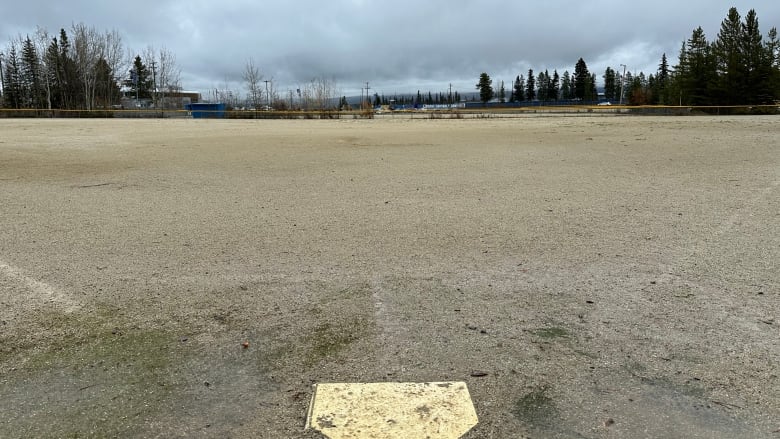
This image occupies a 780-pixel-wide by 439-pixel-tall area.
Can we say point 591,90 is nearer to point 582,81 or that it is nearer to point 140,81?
point 582,81

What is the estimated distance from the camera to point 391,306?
14.2 ft

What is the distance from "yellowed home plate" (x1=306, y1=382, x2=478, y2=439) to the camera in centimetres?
270

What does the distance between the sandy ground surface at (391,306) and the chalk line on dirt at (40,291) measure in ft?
0.08

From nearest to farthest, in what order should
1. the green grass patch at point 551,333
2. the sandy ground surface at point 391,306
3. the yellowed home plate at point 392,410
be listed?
the yellowed home plate at point 392,410, the sandy ground surface at point 391,306, the green grass patch at point 551,333

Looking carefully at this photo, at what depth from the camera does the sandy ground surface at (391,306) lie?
2900 mm

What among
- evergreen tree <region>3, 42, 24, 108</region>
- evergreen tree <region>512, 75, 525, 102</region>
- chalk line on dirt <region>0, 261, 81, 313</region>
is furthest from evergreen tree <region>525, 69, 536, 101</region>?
chalk line on dirt <region>0, 261, 81, 313</region>

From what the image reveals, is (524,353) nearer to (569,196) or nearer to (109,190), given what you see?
(569,196)

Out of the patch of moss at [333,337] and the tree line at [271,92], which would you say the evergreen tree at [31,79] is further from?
the patch of moss at [333,337]

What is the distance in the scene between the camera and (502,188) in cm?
988

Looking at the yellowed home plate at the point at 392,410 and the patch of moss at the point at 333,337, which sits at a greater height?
the patch of moss at the point at 333,337

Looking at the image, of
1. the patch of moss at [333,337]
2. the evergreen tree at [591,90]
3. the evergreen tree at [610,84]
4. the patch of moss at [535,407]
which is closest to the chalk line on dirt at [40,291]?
the patch of moss at [333,337]

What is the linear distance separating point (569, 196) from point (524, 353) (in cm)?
604

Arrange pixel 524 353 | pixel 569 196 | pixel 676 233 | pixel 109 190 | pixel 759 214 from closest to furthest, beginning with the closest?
pixel 524 353, pixel 676 233, pixel 759 214, pixel 569 196, pixel 109 190

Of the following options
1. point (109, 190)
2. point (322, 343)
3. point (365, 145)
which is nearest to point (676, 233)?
point (322, 343)
